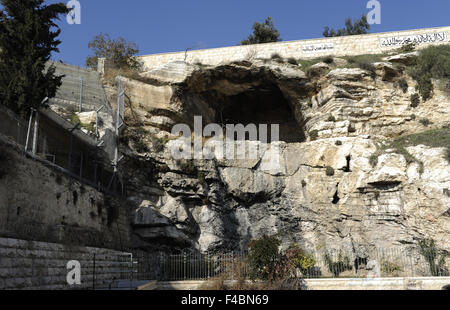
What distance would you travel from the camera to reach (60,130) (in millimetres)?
16547

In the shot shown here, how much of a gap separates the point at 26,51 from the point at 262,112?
1855cm

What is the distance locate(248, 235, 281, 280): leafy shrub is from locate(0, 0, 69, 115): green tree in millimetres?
9903

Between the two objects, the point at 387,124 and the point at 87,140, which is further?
the point at 387,124

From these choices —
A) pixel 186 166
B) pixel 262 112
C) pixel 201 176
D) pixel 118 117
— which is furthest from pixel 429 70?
pixel 118 117

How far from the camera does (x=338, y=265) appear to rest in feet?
66.3

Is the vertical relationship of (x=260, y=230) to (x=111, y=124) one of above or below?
below

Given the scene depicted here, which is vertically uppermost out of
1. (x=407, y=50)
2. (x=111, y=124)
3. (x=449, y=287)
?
(x=407, y=50)

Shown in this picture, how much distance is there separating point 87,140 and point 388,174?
1509cm

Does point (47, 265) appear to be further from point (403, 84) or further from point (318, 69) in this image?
point (403, 84)

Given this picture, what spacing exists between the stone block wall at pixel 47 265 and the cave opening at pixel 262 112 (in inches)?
641

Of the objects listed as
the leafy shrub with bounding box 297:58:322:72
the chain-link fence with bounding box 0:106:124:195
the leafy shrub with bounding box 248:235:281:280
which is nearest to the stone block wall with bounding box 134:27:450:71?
the leafy shrub with bounding box 297:58:322:72

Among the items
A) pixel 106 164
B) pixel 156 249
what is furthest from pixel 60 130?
pixel 156 249

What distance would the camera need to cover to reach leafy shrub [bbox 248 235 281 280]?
1641 centimetres
